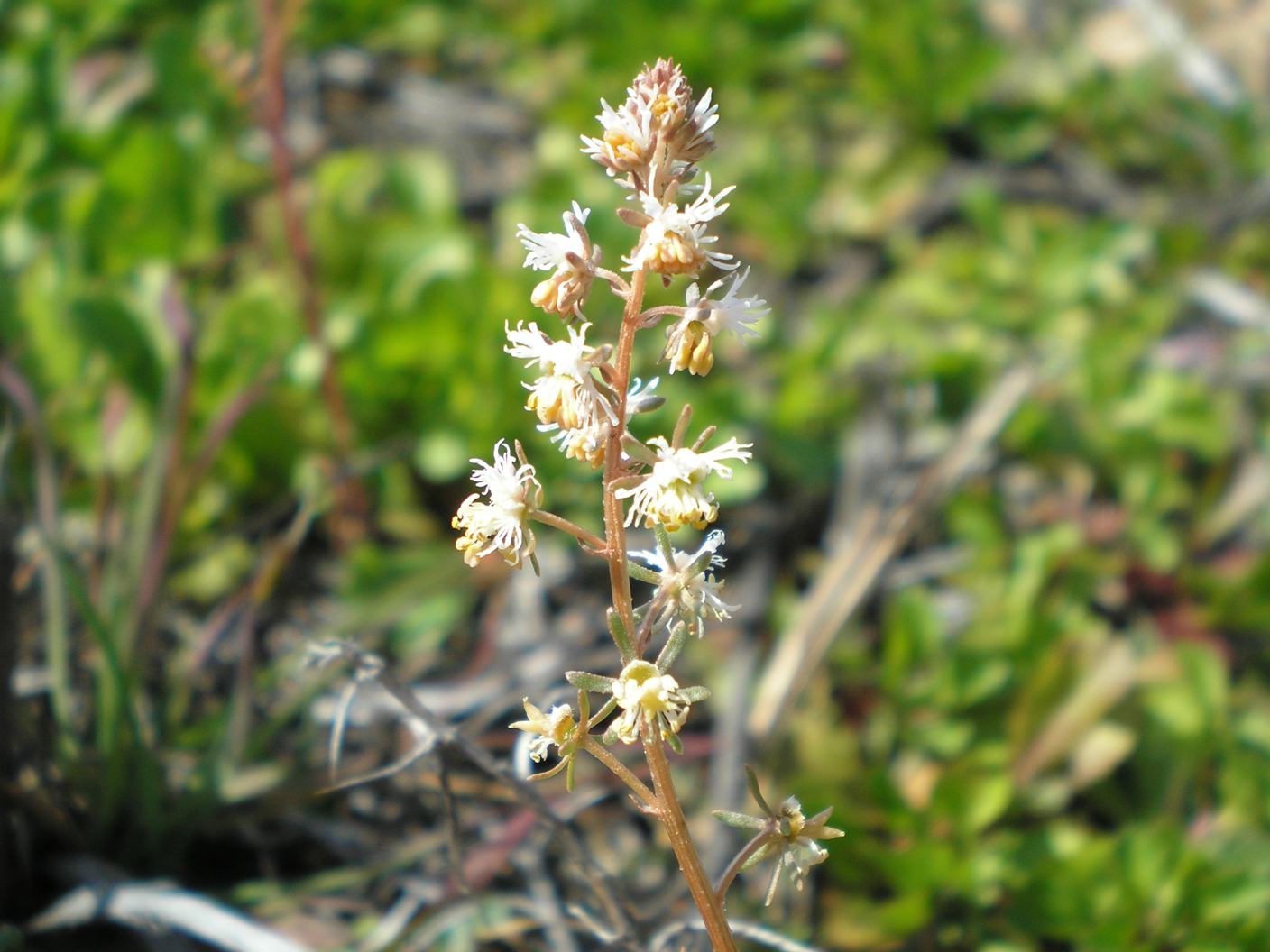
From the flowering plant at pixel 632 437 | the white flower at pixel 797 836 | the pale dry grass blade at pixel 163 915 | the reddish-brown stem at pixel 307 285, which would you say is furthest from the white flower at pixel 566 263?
the reddish-brown stem at pixel 307 285

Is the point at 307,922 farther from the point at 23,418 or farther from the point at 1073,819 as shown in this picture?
the point at 1073,819

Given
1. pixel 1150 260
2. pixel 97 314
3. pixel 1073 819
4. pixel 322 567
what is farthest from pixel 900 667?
pixel 97 314

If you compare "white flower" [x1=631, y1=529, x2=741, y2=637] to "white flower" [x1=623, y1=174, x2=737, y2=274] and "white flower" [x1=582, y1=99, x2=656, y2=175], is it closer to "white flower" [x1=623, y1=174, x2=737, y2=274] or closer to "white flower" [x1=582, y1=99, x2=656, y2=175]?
"white flower" [x1=623, y1=174, x2=737, y2=274]

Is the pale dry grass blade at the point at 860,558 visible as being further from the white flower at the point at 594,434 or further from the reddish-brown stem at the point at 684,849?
the white flower at the point at 594,434

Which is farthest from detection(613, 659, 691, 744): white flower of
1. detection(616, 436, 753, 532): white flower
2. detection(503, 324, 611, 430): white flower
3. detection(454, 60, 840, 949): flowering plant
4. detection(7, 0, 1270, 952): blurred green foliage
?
detection(7, 0, 1270, 952): blurred green foliage

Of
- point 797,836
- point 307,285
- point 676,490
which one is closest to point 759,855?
point 797,836

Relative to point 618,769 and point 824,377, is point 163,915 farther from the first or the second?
point 824,377
